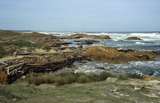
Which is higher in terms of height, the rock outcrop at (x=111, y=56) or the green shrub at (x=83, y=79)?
the green shrub at (x=83, y=79)

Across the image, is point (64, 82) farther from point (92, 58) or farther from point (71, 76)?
point (92, 58)

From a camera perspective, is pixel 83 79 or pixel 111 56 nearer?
pixel 83 79

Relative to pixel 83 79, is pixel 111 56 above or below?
below

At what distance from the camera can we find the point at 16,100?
8.38 m

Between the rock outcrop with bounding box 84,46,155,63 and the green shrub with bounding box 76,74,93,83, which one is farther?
the rock outcrop with bounding box 84,46,155,63

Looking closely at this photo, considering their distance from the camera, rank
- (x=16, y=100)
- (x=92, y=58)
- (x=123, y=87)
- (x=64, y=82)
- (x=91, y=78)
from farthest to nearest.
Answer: (x=92, y=58), (x=91, y=78), (x=64, y=82), (x=123, y=87), (x=16, y=100)

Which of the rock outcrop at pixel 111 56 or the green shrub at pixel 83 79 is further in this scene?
the rock outcrop at pixel 111 56

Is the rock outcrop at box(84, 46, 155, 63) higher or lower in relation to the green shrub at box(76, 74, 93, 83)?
lower

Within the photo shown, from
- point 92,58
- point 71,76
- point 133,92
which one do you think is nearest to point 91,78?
point 71,76

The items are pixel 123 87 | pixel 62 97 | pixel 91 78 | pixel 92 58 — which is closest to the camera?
pixel 62 97

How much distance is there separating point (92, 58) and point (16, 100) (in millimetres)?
16076

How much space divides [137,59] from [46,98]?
56.7ft

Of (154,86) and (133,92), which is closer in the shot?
(133,92)

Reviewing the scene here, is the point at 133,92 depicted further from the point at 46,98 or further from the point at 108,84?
the point at 46,98
